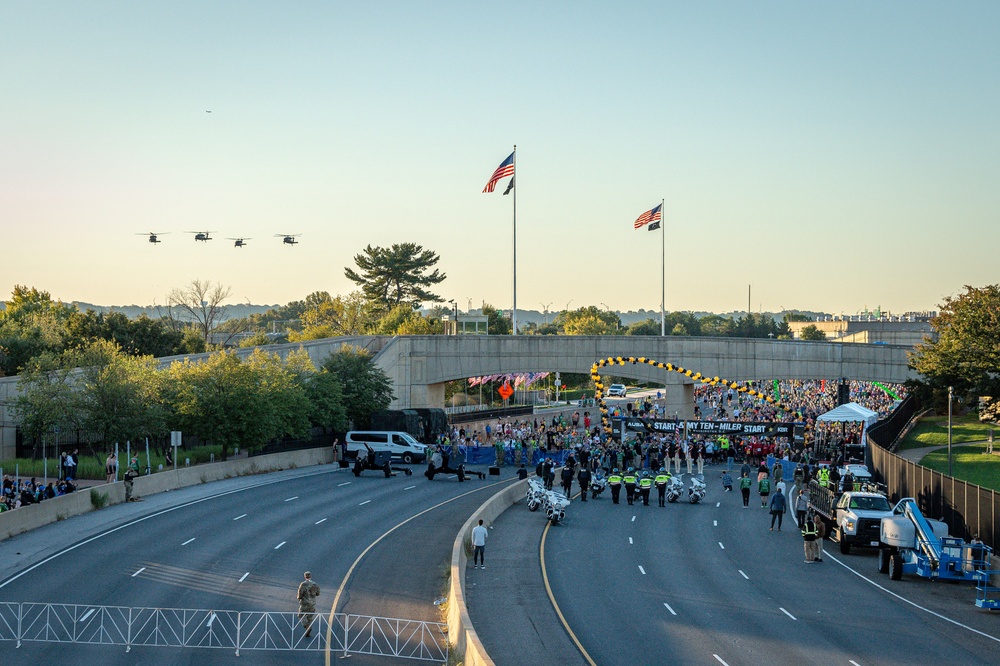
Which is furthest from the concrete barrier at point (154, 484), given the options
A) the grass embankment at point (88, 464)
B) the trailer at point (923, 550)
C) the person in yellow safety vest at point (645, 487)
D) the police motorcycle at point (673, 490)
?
the trailer at point (923, 550)

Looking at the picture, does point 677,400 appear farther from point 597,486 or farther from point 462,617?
point 462,617

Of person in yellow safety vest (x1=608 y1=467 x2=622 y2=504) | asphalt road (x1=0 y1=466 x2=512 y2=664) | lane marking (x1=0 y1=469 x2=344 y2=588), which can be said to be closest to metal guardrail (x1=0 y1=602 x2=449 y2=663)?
asphalt road (x1=0 y1=466 x2=512 y2=664)

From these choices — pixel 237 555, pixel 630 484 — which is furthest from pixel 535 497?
pixel 237 555

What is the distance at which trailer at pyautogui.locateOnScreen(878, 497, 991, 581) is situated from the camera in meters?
25.8

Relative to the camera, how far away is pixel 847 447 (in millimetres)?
52500

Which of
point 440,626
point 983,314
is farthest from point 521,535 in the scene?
point 983,314

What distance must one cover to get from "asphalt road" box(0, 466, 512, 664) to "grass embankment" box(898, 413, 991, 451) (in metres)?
28.4

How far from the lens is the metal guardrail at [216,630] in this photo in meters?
20.3

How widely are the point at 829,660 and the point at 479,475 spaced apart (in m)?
32.6

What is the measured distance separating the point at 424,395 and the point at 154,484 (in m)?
31.0

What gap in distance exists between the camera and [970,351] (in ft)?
203

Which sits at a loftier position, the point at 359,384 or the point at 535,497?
the point at 359,384

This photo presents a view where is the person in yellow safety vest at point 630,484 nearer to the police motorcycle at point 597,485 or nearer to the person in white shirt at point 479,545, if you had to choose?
the police motorcycle at point 597,485

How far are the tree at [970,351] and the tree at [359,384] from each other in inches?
1328
